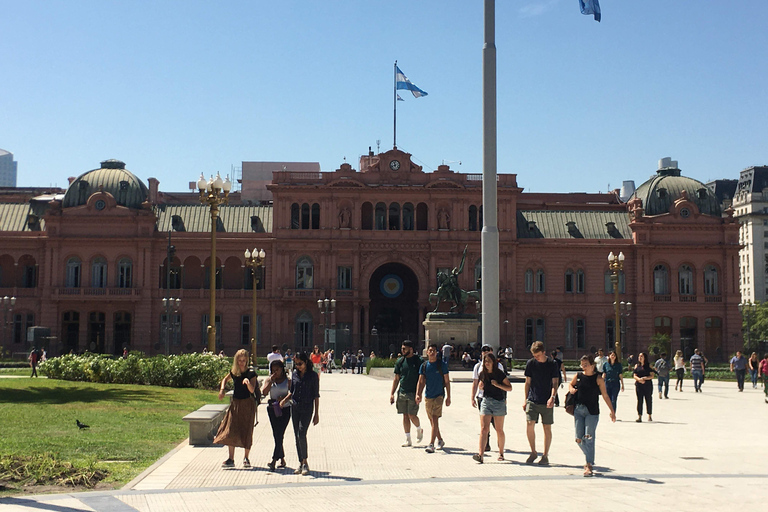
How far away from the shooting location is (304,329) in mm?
76438

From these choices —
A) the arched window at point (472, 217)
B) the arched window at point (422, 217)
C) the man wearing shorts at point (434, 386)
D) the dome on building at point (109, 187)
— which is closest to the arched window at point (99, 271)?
the dome on building at point (109, 187)

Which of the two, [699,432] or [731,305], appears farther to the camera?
[731,305]

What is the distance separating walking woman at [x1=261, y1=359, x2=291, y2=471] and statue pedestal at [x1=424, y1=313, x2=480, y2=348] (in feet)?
119

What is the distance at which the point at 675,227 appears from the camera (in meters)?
78.9

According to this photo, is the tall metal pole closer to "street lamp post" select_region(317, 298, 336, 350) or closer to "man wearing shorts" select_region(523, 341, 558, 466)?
"man wearing shorts" select_region(523, 341, 558, 466)

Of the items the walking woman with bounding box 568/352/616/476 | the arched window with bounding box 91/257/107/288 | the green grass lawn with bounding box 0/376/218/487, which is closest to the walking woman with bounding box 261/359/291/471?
the green grass lawn with bounding box 0/376/218/487

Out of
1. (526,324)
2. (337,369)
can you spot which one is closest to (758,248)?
(526,324)

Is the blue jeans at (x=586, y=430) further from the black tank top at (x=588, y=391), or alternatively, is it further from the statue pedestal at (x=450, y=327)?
the statue pedestal at (x=450, y=327)

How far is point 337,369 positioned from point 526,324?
66.4 feet

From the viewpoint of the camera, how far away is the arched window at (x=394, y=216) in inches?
3068

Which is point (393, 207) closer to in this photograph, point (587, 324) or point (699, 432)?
point (587, 324)

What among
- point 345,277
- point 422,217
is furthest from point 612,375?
point 422,217

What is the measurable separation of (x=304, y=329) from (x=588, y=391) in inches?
2435

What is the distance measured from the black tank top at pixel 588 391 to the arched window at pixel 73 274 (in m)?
67.4
